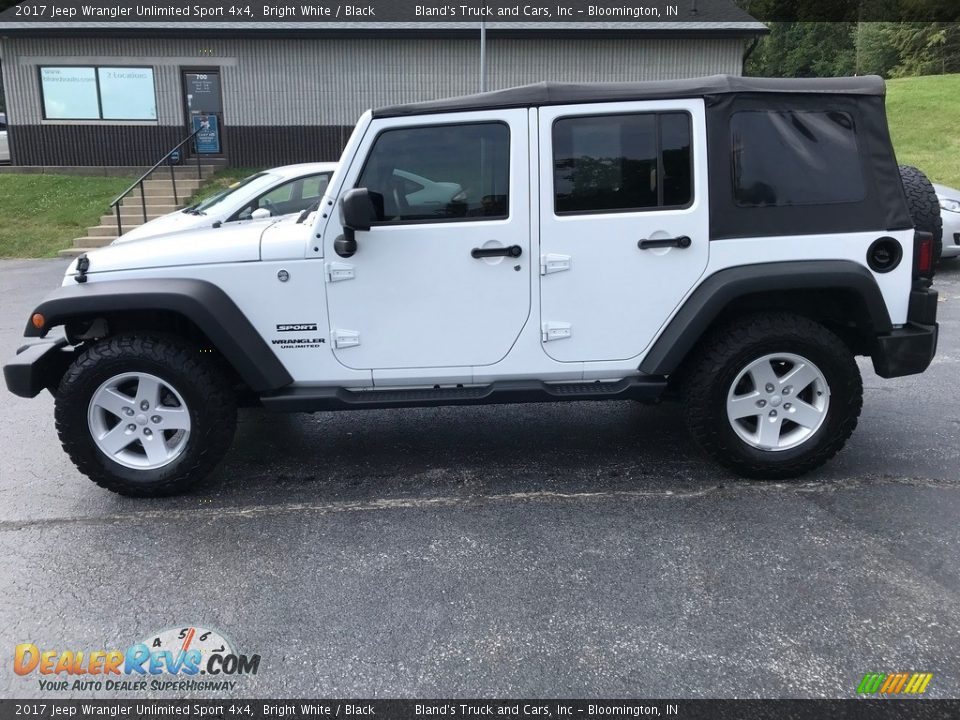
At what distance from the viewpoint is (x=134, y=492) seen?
13.6 ft

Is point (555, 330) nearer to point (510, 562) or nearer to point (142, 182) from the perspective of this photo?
point (510, 562)

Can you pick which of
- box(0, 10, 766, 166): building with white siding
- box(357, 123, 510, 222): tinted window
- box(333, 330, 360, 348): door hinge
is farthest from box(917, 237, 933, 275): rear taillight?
box(0, 10, 766, 166): building with white siding

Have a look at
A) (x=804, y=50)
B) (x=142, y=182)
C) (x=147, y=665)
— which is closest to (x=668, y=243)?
(x=147, y=665)

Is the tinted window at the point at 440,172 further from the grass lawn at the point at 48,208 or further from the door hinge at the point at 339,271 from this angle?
the grass lawn at the point at 48,208

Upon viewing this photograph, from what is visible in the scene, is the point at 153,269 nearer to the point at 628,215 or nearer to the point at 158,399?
the point at 158,399

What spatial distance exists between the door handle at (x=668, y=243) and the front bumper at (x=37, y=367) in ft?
10.1

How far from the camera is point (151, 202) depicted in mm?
16844

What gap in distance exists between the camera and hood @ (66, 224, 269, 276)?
3975 millimetres

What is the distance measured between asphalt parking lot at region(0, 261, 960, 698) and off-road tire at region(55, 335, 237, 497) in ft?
0.51

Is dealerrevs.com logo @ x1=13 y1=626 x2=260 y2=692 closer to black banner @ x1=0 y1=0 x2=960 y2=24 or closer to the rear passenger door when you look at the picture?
the rear passenger door

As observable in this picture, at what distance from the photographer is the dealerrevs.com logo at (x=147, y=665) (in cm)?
277

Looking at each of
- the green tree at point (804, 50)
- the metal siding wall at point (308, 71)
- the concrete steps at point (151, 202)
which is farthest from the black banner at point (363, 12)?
the green tree at point (804, 50)

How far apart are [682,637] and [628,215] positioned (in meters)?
2.04

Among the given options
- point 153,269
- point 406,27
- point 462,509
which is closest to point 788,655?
point 462,509
